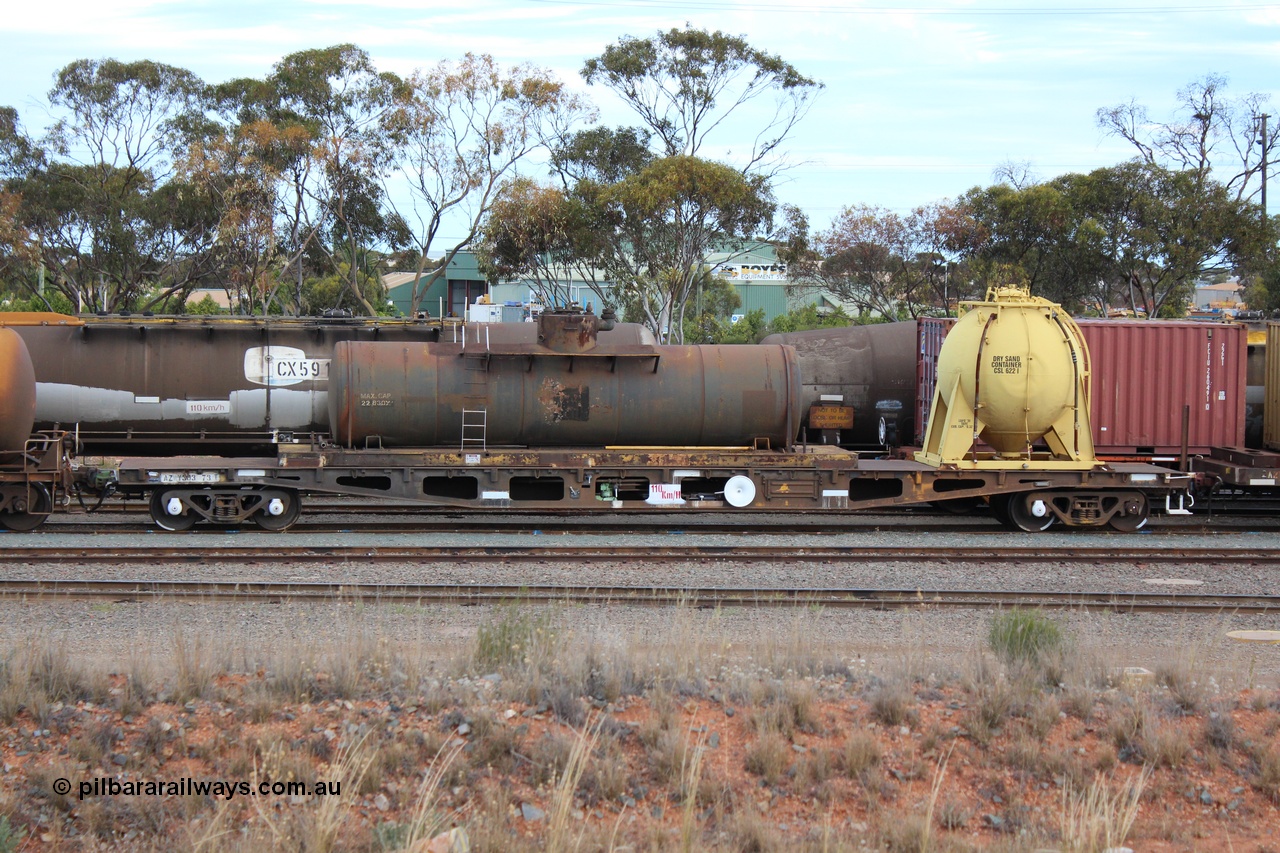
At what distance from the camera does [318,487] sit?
1519 centimetres

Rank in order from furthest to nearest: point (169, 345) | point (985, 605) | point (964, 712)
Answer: point (169, 345) < point (985, 605) < point (964, 712)

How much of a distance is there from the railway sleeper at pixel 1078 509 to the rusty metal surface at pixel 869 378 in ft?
9.97

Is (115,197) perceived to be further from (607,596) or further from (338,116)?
(607,596)

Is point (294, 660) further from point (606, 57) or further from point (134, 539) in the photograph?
point (606, 57)

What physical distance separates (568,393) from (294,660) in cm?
774

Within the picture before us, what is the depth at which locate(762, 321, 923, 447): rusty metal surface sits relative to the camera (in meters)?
19.1

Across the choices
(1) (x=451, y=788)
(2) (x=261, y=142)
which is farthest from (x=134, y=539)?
(2) (x=261, y=142)

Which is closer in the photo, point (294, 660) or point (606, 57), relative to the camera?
point (294, 660)

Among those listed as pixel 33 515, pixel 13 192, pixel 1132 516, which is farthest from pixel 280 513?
pixel 13 192

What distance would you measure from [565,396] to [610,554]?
2.92 meters

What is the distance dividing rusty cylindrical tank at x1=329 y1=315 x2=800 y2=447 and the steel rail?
81.3 inches

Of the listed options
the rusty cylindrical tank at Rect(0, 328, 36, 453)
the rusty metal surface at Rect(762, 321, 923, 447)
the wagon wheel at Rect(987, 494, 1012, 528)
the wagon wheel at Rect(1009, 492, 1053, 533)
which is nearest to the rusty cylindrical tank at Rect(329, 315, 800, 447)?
the rusty metal surface at Rect(762, 321, 923, 447)

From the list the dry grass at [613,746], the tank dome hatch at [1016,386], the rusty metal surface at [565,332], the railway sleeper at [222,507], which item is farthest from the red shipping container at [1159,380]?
the railway sleeper at [222,507]

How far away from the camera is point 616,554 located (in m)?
13.8
